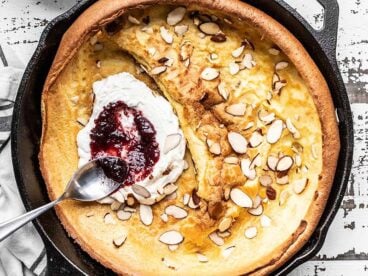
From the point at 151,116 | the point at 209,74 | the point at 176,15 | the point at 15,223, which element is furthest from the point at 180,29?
the point at 15,223

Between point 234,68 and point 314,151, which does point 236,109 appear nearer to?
point 234,68

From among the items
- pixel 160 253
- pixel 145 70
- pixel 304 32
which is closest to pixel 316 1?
pixel 304 32

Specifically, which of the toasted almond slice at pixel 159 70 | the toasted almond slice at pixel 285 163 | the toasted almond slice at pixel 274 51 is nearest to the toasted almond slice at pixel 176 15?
the toasted almond slice at pixel 159 70

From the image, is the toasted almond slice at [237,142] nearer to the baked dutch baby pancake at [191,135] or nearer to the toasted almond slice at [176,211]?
the baked dutch baby pancake at [191,135]

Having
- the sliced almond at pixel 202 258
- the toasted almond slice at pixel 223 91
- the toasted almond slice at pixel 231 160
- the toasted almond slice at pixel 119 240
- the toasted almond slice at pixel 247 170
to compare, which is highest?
the toasted almond slice at pixel 223 91

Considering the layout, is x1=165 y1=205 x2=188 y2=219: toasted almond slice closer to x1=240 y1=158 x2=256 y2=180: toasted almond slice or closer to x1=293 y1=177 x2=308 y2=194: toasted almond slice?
x1=240 y1=158 x2=256 y2=180: toasted almond slice

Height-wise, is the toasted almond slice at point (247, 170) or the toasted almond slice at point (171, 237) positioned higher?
the toasted almond slice at point (247, 170)

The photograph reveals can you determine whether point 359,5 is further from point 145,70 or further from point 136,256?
point 136,256
